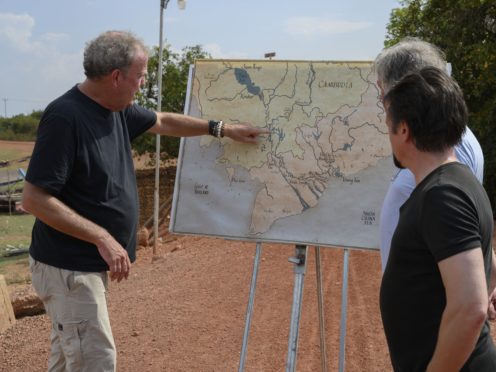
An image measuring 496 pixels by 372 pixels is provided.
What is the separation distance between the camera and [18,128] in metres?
61.8

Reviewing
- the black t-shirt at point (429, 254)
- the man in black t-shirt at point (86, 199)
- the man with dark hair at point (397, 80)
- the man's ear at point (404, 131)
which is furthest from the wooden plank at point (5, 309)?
the man's ear at point (404, 131)

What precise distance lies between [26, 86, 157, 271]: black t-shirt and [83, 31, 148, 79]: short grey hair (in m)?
0.16

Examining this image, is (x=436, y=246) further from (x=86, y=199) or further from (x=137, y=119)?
(x=137, y=119)

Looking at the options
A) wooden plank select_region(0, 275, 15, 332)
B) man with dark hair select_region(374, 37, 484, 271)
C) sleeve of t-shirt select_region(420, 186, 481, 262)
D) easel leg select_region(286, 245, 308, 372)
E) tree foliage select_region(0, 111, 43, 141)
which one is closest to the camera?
sleeve of t-shirt select_region(420, 186, 481, 262)

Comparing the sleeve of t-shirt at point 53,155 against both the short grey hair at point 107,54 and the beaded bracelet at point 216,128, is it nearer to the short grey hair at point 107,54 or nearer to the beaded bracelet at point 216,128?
the short grey hair at point 107,54

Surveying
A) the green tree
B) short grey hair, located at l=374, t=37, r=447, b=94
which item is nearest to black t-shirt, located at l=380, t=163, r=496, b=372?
short grey hair, located at l=374, t=37, r=447, b=94

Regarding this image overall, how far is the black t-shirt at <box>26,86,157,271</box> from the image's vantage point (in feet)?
9.95

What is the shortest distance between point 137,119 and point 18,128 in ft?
205

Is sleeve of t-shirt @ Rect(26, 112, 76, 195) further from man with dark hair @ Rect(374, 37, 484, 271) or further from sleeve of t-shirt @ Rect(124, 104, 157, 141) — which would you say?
man with dark hair @ Rect(374, 37, 484, 271)

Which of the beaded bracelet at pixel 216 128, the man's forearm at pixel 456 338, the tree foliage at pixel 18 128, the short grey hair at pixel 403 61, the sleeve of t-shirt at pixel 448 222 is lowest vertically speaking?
the tree foliage at pixel 18 128

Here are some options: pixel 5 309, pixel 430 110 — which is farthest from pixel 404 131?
pixel 5 309

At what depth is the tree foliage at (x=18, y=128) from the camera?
58766 millimetres

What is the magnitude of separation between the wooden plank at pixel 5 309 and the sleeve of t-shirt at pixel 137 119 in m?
3.60

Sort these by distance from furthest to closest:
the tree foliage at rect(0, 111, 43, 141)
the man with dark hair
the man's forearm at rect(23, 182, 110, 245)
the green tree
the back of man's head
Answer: the tree foliage at rect(0, 111, 43, 141)
the green tree
the man's forearm at rect(23, 182, 110, 245)
the man with dark hair
the back of man's head
